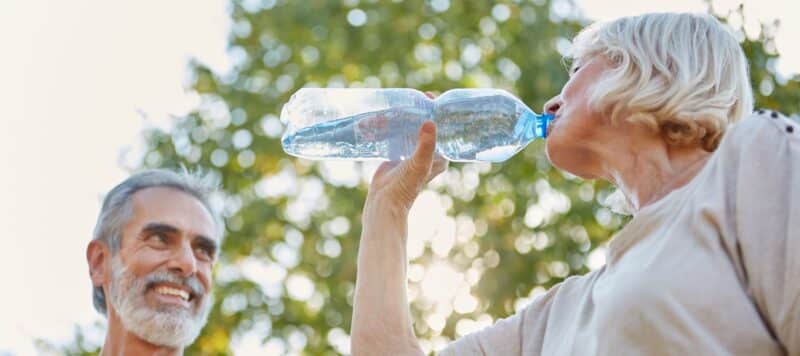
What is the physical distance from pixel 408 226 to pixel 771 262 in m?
1.02

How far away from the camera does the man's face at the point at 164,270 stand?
15.8 feet

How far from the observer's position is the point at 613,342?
97.3 inches

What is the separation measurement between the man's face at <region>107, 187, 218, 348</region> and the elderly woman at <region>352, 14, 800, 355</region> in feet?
5.99

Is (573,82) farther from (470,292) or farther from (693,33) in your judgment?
(470,292)

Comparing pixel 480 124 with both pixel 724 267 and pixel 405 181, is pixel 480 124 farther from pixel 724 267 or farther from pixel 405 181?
pixel 724 267

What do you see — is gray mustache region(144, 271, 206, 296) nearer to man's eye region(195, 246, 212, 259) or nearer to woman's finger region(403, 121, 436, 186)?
man's eye region(195, 246, 212, 259)

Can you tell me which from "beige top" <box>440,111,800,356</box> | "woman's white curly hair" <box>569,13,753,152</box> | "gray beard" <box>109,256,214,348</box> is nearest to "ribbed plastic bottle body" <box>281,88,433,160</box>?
"woman's white curly hair" <box>569,13,753,152</box>

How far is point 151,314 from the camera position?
4.79 metres

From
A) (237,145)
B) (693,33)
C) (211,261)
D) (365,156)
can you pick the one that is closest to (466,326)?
(237,145)

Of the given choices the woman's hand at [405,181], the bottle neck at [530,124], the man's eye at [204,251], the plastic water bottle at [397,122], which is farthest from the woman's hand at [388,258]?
the man's eye at [204,251]

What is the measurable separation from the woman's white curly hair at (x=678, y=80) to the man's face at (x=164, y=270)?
2.32m

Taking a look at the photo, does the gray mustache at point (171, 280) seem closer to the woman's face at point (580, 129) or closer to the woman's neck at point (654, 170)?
the woman's face at point (580, 129)

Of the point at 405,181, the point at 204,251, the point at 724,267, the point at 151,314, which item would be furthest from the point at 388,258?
the point at 204,251

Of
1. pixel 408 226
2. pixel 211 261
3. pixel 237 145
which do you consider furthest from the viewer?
pixel 237 145
